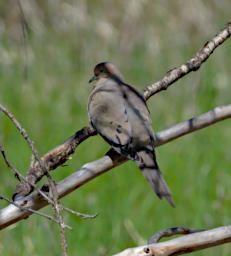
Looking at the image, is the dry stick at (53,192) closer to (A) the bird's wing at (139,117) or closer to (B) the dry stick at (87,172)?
(B) the dry stick at (87,172)

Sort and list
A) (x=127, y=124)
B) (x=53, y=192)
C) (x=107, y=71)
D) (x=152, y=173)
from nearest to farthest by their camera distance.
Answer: (x=53, y=192) < (x=152, y=173) < (x=127, y=124) < (x=107, y=71)

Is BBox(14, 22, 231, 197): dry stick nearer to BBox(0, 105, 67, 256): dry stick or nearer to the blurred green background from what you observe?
BBox(0, 105, 67, 256): dry stick

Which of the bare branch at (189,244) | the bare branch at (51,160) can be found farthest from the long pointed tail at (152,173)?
the bare branch at (189,244)

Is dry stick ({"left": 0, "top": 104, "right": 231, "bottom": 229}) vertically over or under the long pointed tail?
under

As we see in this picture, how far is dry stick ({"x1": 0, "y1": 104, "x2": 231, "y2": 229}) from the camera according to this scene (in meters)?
2.93

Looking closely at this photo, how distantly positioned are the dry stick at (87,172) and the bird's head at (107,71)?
2545 millimetres

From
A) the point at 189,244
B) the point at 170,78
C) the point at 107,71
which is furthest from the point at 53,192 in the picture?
the point at 107,71

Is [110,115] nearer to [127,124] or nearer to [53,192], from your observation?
[127,124]

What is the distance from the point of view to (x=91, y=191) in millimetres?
6672

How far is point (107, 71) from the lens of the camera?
5.72 meters

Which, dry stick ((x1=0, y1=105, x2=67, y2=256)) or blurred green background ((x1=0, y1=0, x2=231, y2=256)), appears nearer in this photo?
dry stick ((x1=0, y1=105, x2=67, y2=256))

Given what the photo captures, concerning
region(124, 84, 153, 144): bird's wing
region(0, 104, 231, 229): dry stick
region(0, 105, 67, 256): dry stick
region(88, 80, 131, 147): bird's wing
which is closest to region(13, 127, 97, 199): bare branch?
region(0, 104, 231, 229): dry stick

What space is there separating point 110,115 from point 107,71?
3.33ft

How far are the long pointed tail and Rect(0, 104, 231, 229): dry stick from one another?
894 millimetres
